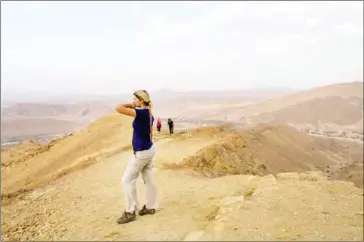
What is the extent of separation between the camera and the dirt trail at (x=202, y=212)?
571 cm

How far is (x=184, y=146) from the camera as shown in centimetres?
1595

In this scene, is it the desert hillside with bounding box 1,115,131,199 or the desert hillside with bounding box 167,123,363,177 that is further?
the desert hillside with bounding box 1,115,131,199

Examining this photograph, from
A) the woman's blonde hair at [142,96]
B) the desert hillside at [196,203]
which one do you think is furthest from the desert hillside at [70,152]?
the woman's blonde hair at [142,96]

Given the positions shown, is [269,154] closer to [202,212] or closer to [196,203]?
[196,203]

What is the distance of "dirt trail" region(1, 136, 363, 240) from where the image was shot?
571 cm

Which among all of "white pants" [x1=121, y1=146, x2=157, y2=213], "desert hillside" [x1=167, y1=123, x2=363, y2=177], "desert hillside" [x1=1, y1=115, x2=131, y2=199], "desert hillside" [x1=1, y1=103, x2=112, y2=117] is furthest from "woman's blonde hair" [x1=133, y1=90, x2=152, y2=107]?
"desert hillside" [x1=1, y1=103, x2=112, y2=117]

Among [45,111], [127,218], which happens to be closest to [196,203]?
[127,218]

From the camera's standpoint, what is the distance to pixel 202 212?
6.39m

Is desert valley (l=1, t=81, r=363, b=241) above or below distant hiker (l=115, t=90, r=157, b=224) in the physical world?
below

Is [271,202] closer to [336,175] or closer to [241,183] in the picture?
[241,183]

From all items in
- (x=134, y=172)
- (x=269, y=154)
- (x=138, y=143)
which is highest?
(x=138, y=143)

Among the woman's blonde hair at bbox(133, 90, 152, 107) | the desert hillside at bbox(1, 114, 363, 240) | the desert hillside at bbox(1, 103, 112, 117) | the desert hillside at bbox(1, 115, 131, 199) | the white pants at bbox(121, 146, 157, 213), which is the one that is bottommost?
the desert hillside at bbox(1, 103, 112, 117)

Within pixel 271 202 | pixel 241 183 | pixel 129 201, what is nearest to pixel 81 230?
pixel 129 201

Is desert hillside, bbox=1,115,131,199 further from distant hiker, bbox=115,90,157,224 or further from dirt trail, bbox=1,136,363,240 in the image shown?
distant hiker, bbox=115,90,157,224
